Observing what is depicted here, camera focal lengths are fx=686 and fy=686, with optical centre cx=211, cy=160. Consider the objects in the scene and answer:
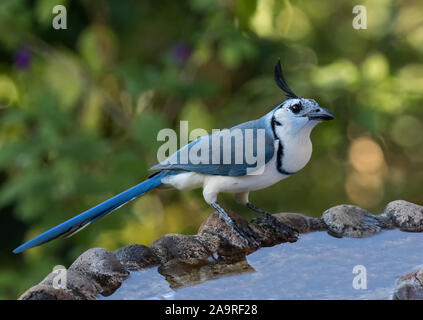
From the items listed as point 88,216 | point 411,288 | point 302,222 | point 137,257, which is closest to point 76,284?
point 137,257

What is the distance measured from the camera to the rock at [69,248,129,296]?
7.01 ft

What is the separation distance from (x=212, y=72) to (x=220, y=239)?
327 cm

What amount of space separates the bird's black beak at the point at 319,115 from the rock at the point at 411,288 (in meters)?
0.82

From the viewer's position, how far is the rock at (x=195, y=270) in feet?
A: 7.41

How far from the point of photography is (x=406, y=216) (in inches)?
110

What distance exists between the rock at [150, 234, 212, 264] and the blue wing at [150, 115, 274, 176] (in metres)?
0.48

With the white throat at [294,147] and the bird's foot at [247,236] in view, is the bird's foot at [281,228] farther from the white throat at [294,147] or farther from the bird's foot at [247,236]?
the white throat at [294,147]

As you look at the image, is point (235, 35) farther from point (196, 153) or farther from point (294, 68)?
point (196, 153)

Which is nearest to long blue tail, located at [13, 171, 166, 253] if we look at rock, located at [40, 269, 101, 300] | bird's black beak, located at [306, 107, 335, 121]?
rock, located at [40, 269, 101, 300]

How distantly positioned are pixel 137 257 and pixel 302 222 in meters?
0.79

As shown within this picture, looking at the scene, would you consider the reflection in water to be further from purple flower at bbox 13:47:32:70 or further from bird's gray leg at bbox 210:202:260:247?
purple flower at bbox 13:47:32:70

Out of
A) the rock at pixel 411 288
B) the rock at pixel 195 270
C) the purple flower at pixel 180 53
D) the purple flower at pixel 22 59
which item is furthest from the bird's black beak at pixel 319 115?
the purple flower at pixel 22 59

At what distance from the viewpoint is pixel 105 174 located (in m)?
4.07
